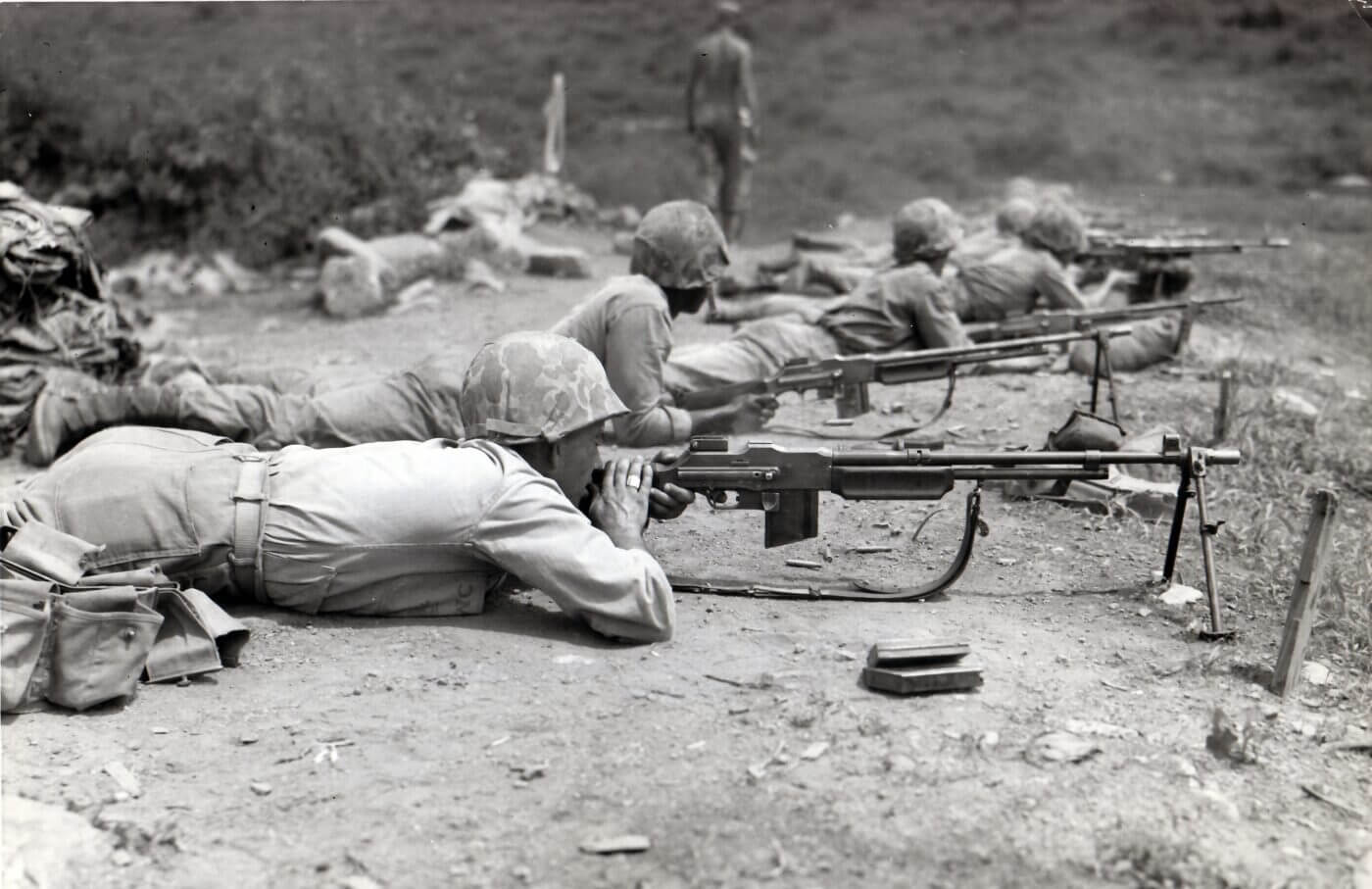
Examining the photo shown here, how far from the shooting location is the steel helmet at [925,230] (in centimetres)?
761

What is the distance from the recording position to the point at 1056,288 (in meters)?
8.40

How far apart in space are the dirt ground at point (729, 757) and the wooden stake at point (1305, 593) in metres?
0.11

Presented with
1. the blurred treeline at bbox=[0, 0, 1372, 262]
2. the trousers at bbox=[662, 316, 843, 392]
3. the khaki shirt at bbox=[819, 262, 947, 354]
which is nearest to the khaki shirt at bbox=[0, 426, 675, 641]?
the trousers at bbox=[662, 316, 843, 392]

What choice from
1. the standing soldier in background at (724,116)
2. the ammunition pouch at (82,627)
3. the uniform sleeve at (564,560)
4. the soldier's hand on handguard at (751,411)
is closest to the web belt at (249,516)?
the ammunition pouch at (82,627)

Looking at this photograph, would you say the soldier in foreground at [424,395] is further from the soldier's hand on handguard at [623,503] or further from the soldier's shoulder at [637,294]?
the soldier's hand on handguard at [623,503]

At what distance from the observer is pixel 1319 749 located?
347 centimetres

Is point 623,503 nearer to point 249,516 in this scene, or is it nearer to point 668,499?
point 668,499

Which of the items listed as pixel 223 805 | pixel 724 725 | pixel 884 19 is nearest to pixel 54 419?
pixel 223 805

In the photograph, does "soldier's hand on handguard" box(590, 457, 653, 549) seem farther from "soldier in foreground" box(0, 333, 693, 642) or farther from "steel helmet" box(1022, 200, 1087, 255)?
"steel helmet" box(1022, 200, 1087, 255)

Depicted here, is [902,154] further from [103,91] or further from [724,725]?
[724,725]

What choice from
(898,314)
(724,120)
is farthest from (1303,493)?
(724,120)

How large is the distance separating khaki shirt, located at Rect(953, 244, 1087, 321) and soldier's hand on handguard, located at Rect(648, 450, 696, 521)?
4.72m

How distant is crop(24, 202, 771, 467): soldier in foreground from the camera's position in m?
5.62

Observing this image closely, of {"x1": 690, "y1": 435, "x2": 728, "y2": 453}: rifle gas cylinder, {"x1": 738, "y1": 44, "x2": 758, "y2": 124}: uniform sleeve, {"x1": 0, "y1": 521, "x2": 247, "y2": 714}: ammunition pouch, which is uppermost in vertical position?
{"x1": 738, "y1": 44, "x2": 758, "y2": 124}: uniform sleeve
